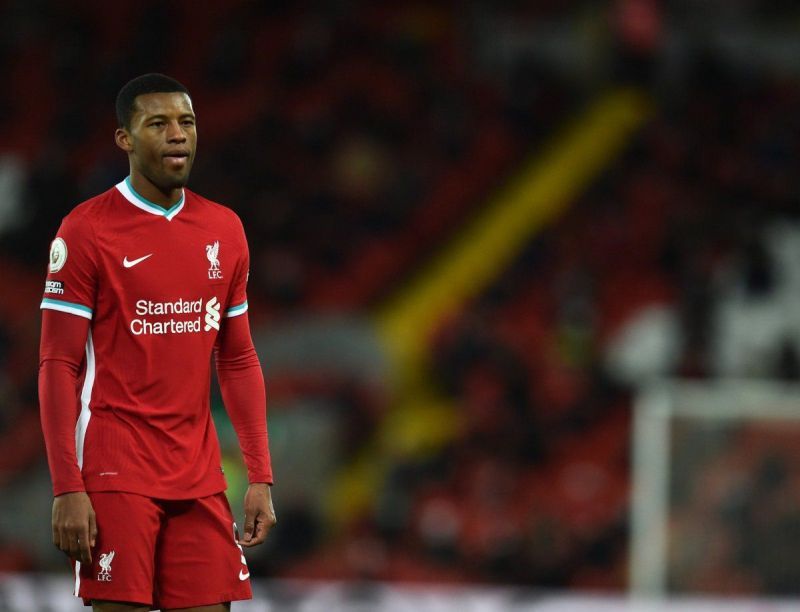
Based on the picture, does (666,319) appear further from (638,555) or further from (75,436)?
(75,436)

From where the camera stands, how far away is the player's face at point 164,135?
9.45 ft

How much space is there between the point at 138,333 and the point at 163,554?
0.45 meters

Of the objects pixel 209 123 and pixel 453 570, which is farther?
pixel 209 123

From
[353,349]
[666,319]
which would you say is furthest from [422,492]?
[666,319]

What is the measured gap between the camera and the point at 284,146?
11445 millimetres

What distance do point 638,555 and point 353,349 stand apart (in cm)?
353

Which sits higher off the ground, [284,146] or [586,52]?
[586,52]

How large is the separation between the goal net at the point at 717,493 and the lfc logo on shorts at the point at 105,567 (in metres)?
4.83

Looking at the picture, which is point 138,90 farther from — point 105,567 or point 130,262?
point 105,567

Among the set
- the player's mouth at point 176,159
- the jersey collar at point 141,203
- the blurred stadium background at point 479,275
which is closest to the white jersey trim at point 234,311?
the jersey collar at point 141,203

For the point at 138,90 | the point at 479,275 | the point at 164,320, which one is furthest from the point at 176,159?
the point at 479,275

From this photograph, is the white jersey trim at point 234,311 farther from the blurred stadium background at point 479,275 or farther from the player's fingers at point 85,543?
the blurred stadium background at point 479,275

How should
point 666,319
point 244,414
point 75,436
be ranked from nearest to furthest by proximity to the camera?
1. point 75,436
2. point 244,414
3. point 666,319

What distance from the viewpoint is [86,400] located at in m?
2.93
